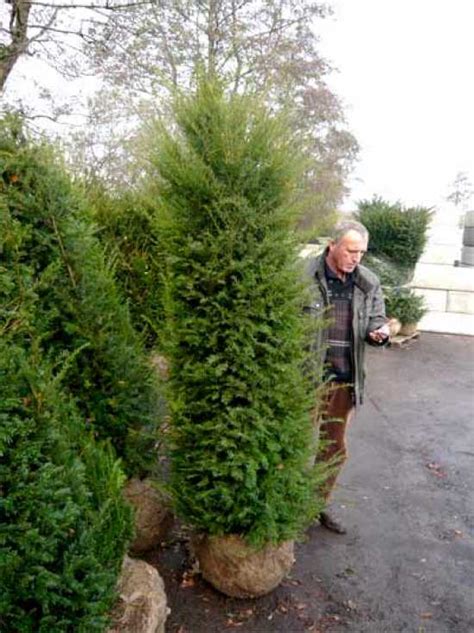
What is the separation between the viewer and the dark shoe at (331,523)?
3.52m

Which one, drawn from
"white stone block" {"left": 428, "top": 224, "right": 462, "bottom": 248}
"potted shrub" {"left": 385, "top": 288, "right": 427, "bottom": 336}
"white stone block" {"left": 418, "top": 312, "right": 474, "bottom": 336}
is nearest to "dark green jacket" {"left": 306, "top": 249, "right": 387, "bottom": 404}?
"potted shrub" {"left": 385, "top": 288, "right": 427, "bottom": 336}

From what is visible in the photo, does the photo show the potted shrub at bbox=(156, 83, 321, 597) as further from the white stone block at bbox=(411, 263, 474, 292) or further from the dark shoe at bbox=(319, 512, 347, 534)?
the white stone block at bbox=(411, 263, 474, 292)

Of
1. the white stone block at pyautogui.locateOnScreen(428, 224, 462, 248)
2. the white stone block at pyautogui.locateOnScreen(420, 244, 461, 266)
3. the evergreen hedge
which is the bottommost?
the white stone block at pyautogui.locateOnScreen(420, 244, 461, 266)

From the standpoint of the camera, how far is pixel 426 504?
3.95 meters

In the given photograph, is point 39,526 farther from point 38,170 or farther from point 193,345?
point 38,170

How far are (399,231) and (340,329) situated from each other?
267 inches

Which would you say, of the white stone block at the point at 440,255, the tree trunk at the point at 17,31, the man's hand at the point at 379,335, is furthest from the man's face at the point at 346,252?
Result: the white stone block at the point at 440,255

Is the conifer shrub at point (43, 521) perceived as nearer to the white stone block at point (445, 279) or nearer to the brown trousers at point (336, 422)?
the brown trousers at point (336, 422)

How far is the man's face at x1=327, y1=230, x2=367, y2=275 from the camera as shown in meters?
3.00

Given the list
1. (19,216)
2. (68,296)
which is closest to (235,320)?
(68,296)

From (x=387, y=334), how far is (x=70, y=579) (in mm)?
2249

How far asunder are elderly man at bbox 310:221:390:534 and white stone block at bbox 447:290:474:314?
797 centimetres

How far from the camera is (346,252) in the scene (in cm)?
303

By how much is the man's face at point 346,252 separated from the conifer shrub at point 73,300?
1.23 meters
